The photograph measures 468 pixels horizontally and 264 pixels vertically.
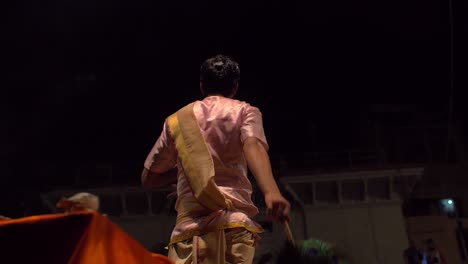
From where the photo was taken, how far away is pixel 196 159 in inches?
76.1

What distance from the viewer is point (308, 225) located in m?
13.0

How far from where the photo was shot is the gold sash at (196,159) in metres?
1.84

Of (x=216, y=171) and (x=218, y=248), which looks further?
(x=216, y=171)

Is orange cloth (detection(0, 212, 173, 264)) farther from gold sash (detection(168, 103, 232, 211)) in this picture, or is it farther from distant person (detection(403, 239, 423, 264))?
distant person (detection(403, 239, 423, 264))

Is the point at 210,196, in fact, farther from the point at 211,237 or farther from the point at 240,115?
the point at 240,115

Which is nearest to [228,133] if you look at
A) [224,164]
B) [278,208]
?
[224,164]

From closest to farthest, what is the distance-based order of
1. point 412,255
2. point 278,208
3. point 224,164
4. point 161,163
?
point 278,208, point 224,164, point 161,163, point 412,255

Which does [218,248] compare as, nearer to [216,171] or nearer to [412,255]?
[216,171]

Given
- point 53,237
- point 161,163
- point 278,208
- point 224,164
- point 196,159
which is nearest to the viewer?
point 53,237

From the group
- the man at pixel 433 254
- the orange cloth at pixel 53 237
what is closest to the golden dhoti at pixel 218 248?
the orange cloth at pixel 53 237

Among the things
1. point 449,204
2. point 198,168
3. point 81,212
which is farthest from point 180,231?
point 449,204

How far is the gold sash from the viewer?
1.84 m

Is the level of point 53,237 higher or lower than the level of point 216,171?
lower

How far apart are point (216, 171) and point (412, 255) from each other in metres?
12.2
